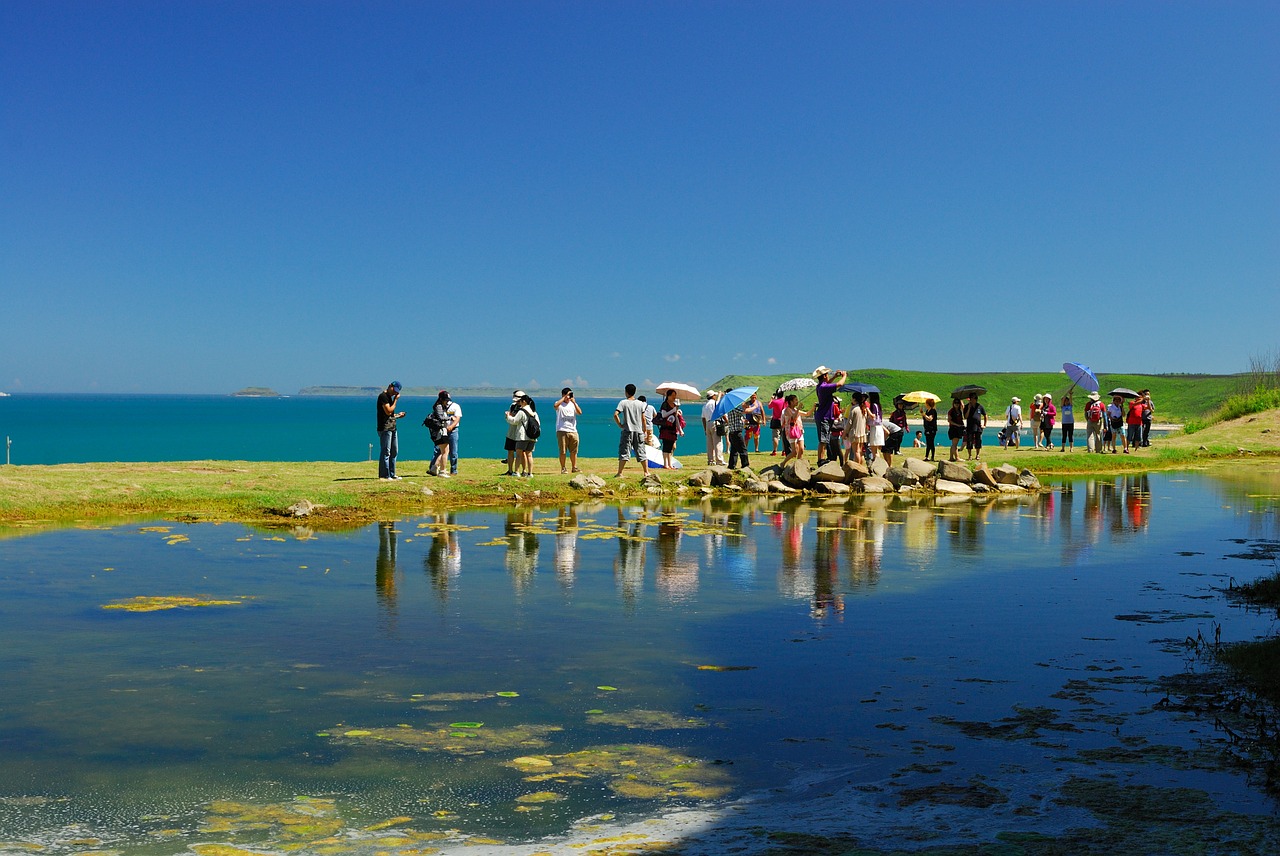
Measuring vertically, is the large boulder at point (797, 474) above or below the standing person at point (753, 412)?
below

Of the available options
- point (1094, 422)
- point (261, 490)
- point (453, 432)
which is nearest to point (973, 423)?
point (1094, 422)

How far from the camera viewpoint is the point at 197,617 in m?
11.6

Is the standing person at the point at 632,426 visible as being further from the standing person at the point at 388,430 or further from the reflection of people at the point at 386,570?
the reflection of people at the point at 386,570

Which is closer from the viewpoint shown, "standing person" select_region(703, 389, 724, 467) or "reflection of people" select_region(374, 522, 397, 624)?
"reflection of people" select_region(374, 522, 397, 624)

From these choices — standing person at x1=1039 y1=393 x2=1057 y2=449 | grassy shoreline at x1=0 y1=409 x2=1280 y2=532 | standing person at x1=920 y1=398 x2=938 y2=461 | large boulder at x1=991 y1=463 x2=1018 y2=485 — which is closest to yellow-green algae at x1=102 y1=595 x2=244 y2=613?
grassy shoreline at x1=0 y1=409 x2=1280 y2=532

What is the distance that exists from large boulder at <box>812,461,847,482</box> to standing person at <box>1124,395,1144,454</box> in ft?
56.4

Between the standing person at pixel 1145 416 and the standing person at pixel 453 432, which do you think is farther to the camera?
the standing person at pixel 1145 416

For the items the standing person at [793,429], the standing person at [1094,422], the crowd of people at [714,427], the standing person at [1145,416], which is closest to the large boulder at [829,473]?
the crowd of people at [714,427]

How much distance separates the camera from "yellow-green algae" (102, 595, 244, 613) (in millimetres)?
12031

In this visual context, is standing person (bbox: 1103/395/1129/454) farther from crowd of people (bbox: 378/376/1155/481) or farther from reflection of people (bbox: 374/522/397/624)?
reflection of people (bbox: 374/522/397/624)

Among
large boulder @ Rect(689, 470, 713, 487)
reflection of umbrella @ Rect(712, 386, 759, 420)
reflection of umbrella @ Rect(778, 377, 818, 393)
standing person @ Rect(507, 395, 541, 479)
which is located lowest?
large boulder @ Rect(689, 470, 713, 487)

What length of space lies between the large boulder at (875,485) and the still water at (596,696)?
8167 millimetres

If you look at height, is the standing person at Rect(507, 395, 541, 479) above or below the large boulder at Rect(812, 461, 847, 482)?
above

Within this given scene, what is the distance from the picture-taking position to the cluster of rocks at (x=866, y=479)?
80.3 ft
